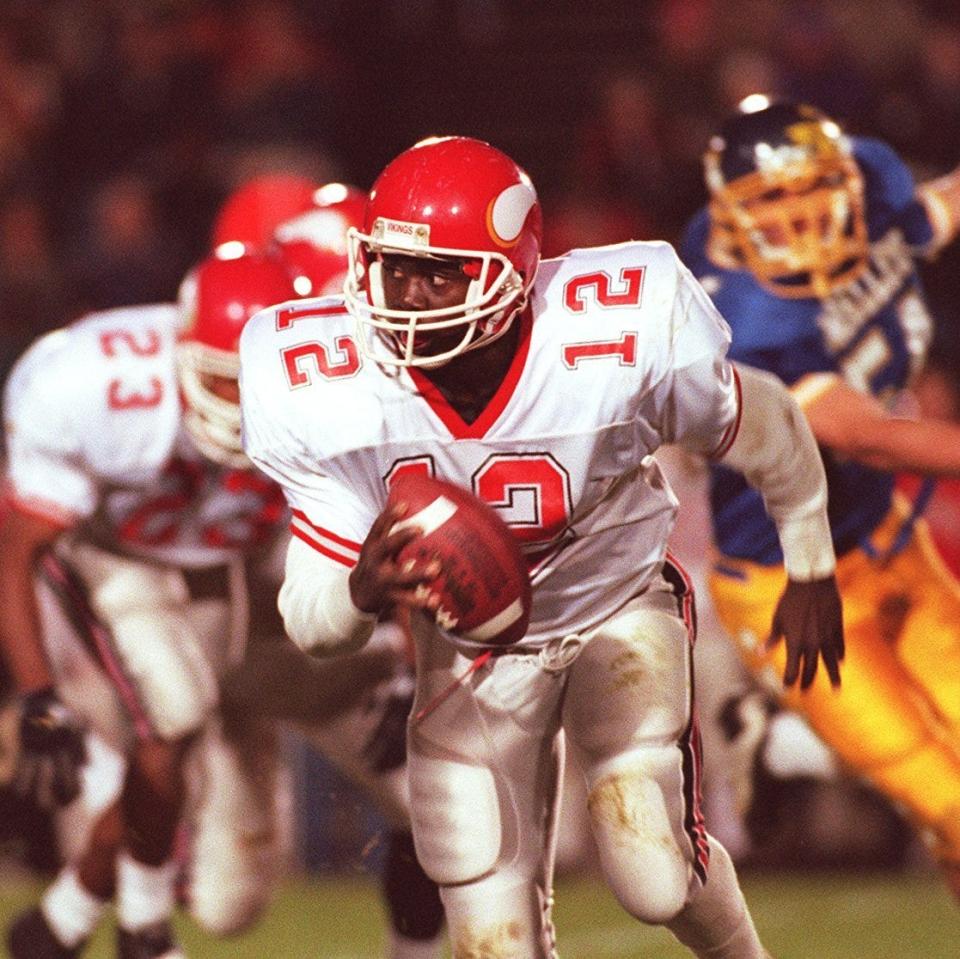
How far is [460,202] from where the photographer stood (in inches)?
130

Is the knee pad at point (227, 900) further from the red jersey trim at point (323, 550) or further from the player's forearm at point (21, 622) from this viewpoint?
the red jersey trim at point (323, 550)

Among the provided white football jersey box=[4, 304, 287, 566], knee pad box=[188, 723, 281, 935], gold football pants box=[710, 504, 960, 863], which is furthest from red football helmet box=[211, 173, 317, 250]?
gold football pants box=[710, 504, 960, 863]

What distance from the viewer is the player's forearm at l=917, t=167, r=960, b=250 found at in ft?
15.5

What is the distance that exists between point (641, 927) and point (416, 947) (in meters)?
1.51

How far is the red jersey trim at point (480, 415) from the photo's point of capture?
3350mm

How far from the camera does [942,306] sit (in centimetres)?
718

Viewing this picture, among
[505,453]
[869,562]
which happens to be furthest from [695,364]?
[869,562]

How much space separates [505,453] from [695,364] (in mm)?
321

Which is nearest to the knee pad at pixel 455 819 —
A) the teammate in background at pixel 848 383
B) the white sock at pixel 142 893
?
the teammate in background at pixel 848 383

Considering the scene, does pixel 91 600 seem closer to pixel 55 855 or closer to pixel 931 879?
pixel 55 855

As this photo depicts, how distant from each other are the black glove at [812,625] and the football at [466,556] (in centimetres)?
53

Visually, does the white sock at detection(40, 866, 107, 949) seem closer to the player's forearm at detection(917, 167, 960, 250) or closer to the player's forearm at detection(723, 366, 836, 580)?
the player's forearm at detection(723, 366, 836, 580)

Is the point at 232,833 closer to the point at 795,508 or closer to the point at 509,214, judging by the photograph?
the point at 795,508

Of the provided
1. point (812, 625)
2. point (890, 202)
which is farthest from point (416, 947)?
point (890, 202)
